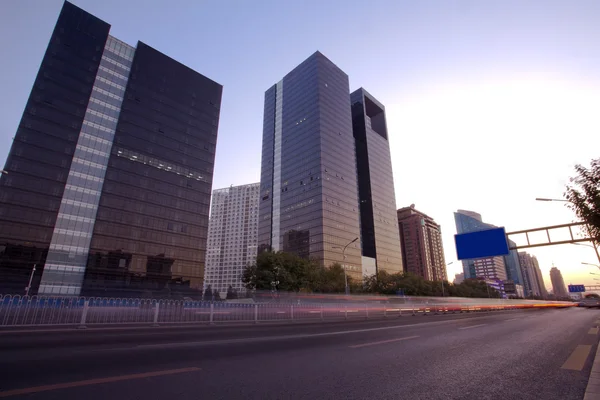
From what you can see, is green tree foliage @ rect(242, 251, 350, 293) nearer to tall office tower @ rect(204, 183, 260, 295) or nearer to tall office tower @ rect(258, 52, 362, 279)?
tall office tower @ rect(258, 52, 362, 279)

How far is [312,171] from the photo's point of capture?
112 metres

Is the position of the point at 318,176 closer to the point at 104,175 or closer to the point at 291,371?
the point at 104,175

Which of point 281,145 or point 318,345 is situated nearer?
point 318,345

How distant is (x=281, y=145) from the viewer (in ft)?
431

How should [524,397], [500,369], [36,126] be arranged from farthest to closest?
[36,126]
[500,369]
[524,397]

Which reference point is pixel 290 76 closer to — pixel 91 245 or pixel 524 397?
pixel 91 245

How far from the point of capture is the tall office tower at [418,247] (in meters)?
179

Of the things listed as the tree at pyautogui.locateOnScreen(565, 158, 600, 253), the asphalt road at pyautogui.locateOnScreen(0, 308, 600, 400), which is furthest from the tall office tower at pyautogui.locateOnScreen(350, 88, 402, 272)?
the asphalt road at pyautogui.locateOnScreen(0, 308, 600, 400)

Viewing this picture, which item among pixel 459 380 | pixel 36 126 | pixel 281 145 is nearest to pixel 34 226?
pixel 36 126

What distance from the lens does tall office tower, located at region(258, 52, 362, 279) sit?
107 meters

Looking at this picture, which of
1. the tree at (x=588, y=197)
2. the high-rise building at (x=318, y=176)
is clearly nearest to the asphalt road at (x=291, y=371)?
the tree at (x=588, y=197)

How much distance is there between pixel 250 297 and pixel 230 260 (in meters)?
139

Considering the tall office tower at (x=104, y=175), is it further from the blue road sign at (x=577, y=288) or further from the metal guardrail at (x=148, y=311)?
the blue road sign at (x=577, y=288)

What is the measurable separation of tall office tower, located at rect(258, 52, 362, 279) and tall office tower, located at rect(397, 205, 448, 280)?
80221 millimetres
